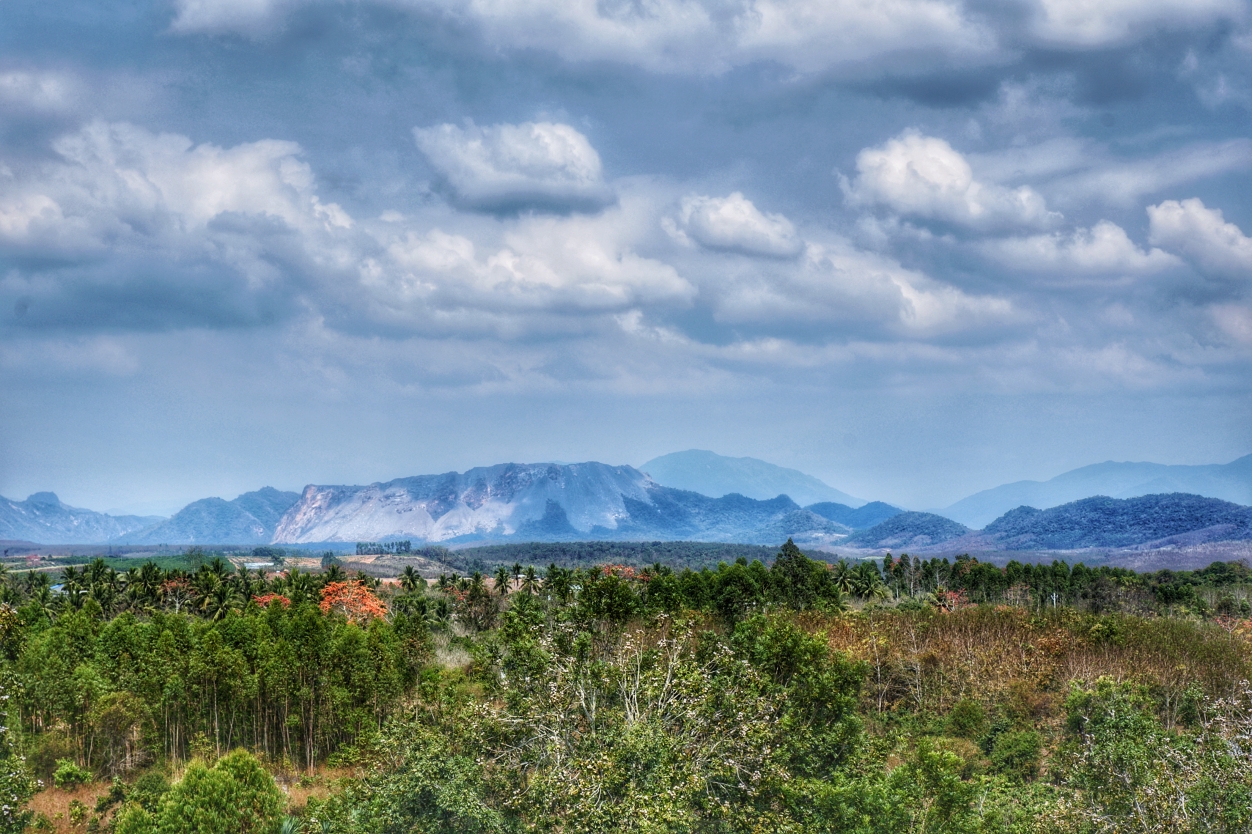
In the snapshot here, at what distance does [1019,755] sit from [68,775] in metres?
45.8

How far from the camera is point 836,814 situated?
72.7 ft

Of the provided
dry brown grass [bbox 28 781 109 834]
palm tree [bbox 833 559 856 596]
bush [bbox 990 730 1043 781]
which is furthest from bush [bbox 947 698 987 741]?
palm tree [bbox 833 559 856 596]

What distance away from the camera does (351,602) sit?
260ft

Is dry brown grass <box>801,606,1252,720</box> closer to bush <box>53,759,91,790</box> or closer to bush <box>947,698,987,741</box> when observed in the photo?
bush <box>947,698,987,741</box>

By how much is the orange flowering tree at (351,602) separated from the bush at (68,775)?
2634cm

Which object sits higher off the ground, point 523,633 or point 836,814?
point 523,633

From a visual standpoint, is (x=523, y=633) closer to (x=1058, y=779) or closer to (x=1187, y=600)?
(x=1058, y=779)

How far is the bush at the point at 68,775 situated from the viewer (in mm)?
45188

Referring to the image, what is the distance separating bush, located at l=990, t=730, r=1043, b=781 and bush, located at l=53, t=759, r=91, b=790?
44164 millimetres

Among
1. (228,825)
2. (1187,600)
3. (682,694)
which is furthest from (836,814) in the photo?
(1187,600)

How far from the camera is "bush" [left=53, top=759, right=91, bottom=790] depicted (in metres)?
45.2

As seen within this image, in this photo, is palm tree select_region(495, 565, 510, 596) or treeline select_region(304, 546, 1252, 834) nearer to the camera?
treeline select_region(304, 546, 1252, 834)

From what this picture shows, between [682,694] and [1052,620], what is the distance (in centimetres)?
3694

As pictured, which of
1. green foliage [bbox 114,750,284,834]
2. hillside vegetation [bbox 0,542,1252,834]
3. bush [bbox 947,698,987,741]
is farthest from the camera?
bush [bbox 947,698,987,741]
